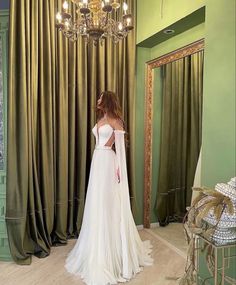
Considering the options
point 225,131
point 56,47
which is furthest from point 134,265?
point 56,47

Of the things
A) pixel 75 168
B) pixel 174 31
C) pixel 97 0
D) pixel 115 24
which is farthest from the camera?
pixel 75 168

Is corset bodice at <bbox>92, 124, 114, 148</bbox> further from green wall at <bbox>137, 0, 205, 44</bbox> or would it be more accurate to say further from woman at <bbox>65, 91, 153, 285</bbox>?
green wall at <bbox>137, 0, 205, 44</bbox>

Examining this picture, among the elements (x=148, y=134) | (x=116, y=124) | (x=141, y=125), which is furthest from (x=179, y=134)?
(x=116, y=124)

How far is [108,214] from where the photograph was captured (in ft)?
9.63

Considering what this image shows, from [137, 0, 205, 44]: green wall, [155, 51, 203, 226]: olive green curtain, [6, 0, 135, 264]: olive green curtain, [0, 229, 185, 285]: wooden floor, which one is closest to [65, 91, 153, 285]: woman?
[0, 229, 185, 285]: wooden floor

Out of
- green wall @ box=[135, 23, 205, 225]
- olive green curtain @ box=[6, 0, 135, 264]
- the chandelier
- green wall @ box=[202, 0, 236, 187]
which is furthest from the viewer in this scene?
green wall @ box=[135, 23, 205, 225]

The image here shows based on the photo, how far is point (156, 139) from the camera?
3988 millimetres

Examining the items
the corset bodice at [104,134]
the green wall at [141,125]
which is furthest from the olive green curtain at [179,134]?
the corset bodice at [104,134]

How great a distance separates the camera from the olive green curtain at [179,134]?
319 centimetres

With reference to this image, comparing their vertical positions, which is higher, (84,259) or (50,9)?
(50,9)

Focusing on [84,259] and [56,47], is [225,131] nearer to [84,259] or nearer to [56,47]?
[84,259]

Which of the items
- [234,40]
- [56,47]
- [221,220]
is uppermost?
[56,47]

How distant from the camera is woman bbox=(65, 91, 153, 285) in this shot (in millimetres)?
2848

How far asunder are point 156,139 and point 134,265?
5.41 ft
